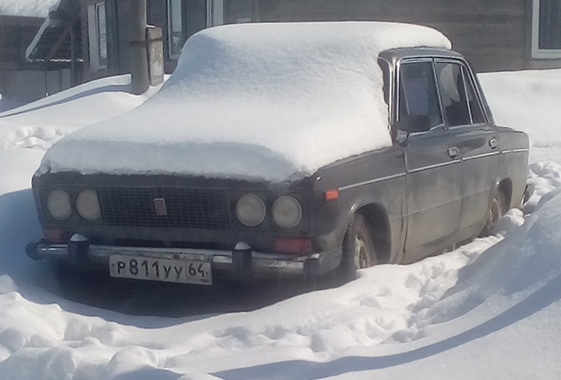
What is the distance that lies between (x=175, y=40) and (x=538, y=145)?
9.66 meters

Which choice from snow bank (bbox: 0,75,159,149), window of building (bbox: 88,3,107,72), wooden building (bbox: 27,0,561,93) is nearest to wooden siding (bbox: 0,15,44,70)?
window of building (bbox: 88,3,107,72)

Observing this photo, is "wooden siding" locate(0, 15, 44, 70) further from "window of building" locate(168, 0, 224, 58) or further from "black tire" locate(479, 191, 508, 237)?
"black tire" locate(479, 191, 508, 237)

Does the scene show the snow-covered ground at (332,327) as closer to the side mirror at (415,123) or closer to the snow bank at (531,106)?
the side mirror at (415,123)

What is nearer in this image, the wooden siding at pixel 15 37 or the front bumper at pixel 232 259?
the front bumper at pixel 232 259

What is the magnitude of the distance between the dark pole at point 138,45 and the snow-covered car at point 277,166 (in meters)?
4.52

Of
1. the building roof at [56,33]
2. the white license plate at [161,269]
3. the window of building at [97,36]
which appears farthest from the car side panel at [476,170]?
the building roof at [56,33]

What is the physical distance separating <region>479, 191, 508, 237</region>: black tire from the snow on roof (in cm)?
2730

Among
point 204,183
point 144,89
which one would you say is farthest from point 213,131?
point 144,89

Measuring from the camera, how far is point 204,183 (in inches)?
179

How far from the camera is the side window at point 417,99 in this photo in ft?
Result: 17.2

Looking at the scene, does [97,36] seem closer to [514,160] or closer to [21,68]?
[21,68]

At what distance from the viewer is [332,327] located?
4.16 meters

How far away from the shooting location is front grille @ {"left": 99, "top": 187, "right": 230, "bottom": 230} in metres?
4.58

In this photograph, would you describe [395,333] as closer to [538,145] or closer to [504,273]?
[504,273]
